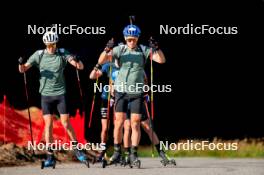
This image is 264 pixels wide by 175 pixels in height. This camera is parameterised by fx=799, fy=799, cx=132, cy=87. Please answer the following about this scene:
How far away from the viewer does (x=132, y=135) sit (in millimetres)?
10281

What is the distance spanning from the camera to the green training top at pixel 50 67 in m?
10.2

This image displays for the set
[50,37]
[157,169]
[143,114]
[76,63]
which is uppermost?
[50,37]

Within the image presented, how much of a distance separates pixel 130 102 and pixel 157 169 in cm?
105

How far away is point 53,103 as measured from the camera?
10.3 meters

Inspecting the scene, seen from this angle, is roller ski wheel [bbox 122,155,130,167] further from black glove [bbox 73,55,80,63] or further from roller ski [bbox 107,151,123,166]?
black glove [bbox 73,55,80,63]

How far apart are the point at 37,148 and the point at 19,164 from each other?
0.64 meters

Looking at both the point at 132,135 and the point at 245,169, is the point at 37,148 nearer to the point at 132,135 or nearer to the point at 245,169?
the point at 132,135

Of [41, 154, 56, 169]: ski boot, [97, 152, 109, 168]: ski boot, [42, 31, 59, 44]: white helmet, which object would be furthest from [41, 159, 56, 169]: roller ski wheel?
[42, 31, 59, 44]: white helmet

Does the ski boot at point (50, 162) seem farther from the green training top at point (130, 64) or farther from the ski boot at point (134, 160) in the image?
the green training top at point (130, 64)

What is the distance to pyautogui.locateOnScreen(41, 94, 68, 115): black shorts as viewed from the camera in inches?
404

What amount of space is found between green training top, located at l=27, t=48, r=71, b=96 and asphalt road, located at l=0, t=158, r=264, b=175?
1.07 meters

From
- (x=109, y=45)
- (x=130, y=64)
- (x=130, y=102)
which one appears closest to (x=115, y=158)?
(x=130, y=102)

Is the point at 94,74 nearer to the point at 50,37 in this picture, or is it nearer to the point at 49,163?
the point at 50,37

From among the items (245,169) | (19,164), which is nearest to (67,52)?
(19,164)
